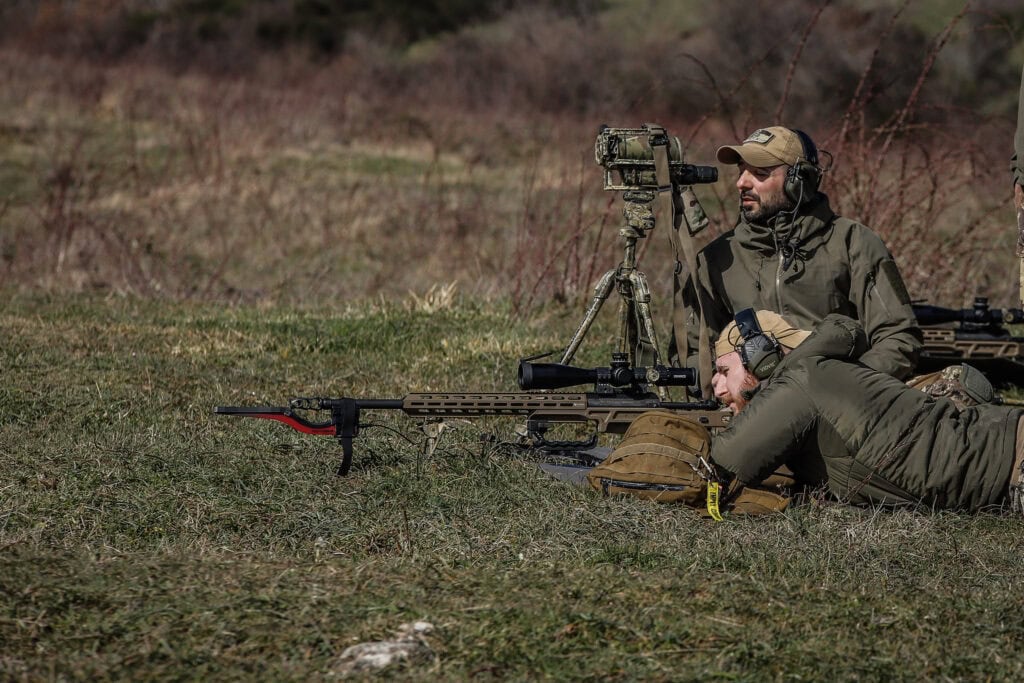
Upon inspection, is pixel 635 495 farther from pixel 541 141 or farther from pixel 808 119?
pixel 808 119

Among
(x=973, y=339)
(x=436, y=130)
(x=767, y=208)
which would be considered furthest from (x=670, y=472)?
(x=436, y=130)

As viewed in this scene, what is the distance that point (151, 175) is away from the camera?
56.9 feet

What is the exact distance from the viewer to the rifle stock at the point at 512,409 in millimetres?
5750

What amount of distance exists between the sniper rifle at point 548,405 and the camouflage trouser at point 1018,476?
1.16 metres

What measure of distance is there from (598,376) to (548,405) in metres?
0.25

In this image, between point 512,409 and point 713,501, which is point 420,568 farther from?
point 512,409

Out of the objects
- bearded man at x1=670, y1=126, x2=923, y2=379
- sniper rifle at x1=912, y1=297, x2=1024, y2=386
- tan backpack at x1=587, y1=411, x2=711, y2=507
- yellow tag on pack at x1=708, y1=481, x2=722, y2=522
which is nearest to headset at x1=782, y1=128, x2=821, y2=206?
bearded man at x1=670, y1=126, x2=923, y2=379

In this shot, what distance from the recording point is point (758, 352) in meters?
5.57

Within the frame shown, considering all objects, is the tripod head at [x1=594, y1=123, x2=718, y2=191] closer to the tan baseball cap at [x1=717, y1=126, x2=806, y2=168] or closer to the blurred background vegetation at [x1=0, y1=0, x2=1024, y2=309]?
the tan baseball cap at [x1=717, y1=126, x2=806, y2=168]

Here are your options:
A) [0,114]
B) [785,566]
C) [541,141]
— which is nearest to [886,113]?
[541,141]

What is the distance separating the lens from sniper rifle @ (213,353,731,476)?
5.77 m

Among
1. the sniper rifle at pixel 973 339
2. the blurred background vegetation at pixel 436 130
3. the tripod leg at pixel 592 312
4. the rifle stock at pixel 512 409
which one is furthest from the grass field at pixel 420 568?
the blurred background vegetation at pixel 436 130

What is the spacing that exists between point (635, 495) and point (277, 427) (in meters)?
2.05

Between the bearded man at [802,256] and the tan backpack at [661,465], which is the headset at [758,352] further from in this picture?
the bearded man at [802,256]
